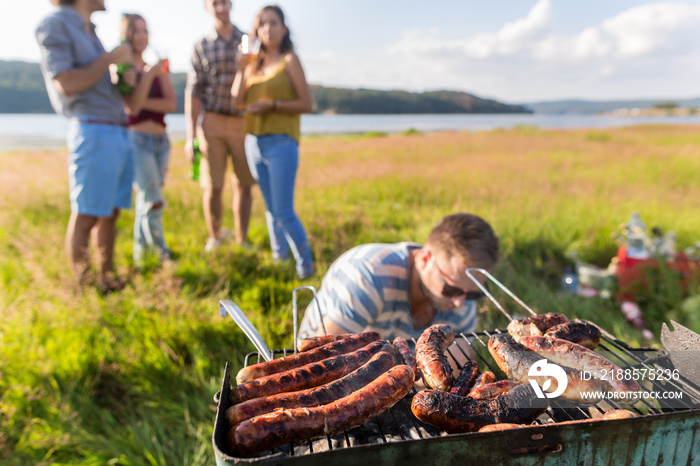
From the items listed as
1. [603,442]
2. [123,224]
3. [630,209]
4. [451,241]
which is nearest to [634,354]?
[603,442]

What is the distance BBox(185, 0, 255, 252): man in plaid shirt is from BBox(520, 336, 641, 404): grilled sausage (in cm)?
418

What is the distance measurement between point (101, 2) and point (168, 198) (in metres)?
4.80

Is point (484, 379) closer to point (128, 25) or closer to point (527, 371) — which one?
point (527, 371)

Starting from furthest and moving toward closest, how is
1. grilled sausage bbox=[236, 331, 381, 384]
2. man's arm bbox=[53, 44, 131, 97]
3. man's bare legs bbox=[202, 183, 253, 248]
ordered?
man's bare legs bbox=[202, 183, 253, 248] → man's arm bbox=[53, 44, 131, 97] → grilled sausage bbox=[236, 331, 381, 384]

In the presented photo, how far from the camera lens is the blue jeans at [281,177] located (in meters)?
4.53

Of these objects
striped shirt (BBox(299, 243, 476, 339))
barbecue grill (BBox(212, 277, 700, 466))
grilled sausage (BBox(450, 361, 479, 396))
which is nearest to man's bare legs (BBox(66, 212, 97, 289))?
striped shirt (BBox(299, 243, 476, 339))

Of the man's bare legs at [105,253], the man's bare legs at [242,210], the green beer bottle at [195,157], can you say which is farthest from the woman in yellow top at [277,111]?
the man's bare legs at [105,253]

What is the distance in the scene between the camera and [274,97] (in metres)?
4.51

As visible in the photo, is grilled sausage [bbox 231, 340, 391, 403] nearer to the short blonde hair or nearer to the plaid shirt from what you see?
the plaid shirt

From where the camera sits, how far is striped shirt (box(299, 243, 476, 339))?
254 centimetres

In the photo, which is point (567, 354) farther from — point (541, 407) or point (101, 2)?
point (101, 2)

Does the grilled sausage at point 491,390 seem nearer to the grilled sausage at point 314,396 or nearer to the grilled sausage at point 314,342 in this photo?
the grilled sausage at point 314,396

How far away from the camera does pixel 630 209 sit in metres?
6.79

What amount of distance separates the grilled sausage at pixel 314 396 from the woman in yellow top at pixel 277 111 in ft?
10.5
